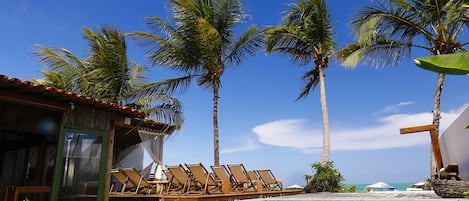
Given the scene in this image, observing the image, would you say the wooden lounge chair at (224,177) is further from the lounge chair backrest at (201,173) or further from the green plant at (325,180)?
the green plant at (325,180)

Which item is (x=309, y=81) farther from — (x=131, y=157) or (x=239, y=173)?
(x=131, y=157)

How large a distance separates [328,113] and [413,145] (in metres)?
4.50

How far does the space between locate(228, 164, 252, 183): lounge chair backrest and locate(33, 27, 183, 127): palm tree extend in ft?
13.1

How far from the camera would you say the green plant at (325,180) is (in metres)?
9.24

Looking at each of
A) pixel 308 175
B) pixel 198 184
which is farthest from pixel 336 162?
pixel 198 184

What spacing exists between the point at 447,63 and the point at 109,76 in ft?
42.3

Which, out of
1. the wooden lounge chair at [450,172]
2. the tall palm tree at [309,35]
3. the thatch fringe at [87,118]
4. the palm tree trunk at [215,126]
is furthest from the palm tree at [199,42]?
the wooden lounge chair at [450,172]

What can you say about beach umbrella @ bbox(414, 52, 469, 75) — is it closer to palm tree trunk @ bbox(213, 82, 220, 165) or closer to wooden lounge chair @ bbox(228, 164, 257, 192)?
wooden lounge chair @ bbox(228, 164, 257, 192)

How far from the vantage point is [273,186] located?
Result: 10.2m

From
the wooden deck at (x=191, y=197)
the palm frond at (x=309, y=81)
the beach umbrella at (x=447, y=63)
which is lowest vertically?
the wooden deck at (x=191, y=197)

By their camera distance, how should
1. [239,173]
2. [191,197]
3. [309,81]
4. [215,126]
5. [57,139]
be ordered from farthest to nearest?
[309,81], [215,126], [239,173], [191,197], [57,139]

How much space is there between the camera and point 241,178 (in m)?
9.13

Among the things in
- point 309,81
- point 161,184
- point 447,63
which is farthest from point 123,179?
point 447,63

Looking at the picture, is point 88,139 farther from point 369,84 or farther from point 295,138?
point 369,84
